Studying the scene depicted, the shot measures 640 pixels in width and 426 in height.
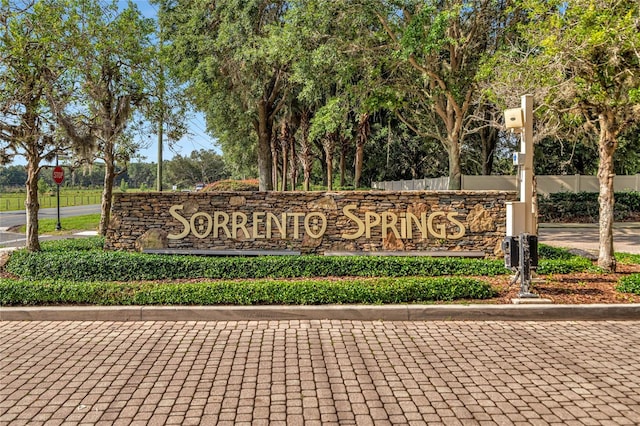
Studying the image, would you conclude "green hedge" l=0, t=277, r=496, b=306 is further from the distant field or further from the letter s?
the distant field

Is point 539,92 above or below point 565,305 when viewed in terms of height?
above

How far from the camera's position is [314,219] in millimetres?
10992

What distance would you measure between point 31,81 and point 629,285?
11.8 metres

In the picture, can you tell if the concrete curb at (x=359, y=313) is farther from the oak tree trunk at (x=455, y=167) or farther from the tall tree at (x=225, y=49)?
the oak tree trunk at (x=455, y=167)

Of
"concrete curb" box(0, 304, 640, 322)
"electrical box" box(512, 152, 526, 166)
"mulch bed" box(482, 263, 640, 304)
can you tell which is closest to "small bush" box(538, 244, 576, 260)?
"mulch bed" box(482, 263, 640, 304)

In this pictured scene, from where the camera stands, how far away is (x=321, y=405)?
13.8ft

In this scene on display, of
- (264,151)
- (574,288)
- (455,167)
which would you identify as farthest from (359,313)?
(264,151)

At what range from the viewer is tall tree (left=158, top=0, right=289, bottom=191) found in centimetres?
1761

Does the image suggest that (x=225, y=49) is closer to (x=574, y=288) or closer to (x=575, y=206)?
(x=574, y=288)

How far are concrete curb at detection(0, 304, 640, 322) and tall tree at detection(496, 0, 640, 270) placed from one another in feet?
9.92

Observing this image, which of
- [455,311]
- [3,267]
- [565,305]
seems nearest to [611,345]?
[565,305]

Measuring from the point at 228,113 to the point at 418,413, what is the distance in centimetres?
2114

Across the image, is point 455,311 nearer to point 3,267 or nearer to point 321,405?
point 321,405

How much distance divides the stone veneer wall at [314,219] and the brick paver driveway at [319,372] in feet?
13.6
